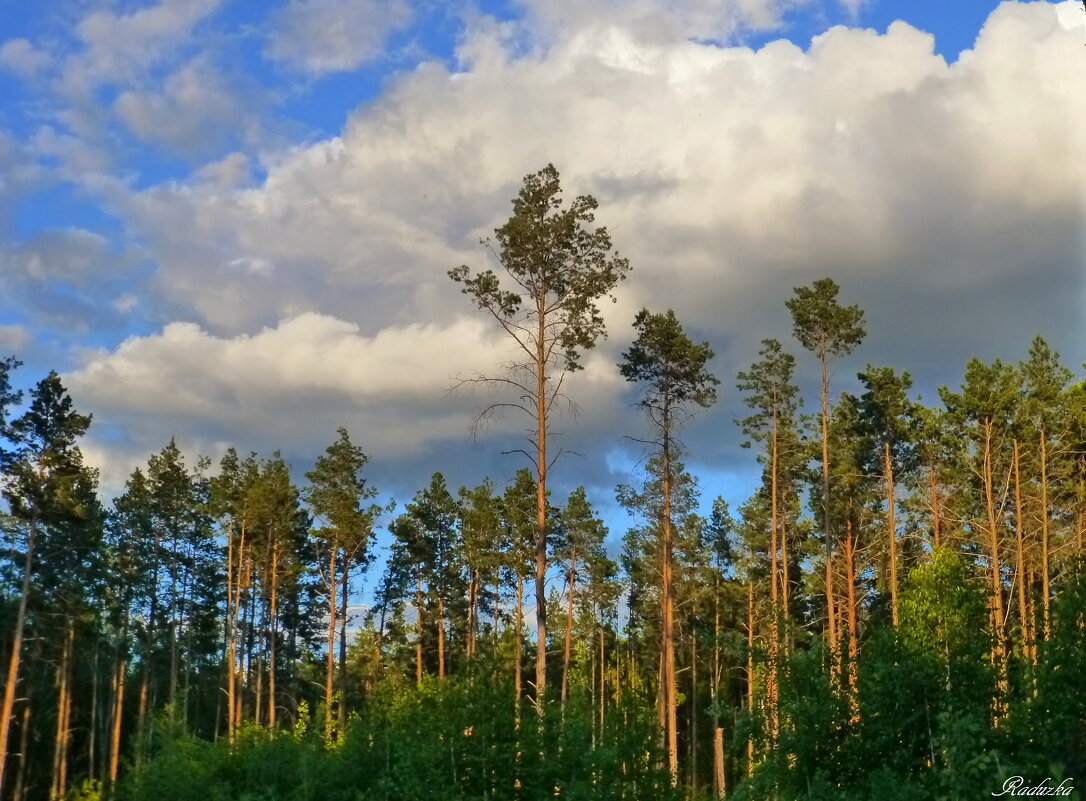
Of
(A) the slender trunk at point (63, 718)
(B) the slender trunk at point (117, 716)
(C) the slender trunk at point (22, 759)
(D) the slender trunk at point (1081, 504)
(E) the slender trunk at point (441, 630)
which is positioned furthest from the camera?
(E) the slender trunk at point (441, 630)

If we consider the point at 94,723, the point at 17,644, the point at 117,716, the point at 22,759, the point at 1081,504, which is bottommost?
the point at 22,759

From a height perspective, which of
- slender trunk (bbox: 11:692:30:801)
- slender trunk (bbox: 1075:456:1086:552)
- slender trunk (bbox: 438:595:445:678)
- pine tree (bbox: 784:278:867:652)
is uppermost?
pine tree (bbox: 784:278:867:652)

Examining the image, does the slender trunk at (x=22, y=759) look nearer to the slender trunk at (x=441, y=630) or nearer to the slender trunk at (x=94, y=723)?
the slender trunk at (x=94, y=723)

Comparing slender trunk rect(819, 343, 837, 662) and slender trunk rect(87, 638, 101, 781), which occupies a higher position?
slender trunk rect(819, 343, 837, 662)

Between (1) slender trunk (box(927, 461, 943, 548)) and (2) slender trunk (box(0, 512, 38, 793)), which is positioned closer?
(2) slender trunk (box(0, 512, 38, 793))

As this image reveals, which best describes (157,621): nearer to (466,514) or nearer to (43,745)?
(43,745)

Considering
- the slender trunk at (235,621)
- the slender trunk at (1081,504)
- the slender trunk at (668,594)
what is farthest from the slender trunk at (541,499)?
the slender trunk at (235,621)

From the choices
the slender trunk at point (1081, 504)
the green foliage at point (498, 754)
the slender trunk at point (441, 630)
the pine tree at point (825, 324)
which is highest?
the pine tree at point (825, 324)

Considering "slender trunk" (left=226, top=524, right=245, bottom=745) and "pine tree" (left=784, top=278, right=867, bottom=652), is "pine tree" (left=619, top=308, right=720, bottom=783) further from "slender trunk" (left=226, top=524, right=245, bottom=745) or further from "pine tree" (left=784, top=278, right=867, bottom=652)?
"slender trunk" (left=226, top=524, right=245, bottom=745)

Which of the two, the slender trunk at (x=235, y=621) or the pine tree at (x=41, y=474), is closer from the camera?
the pine tree at (x=41, y=474)

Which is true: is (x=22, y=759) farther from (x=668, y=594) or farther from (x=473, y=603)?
(x=668, y=594)
